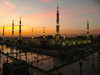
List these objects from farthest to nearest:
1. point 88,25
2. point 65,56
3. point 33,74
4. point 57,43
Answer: point 88,25 → point 57,43 → point 65,56 → point 33,74

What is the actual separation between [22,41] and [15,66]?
3377 cm

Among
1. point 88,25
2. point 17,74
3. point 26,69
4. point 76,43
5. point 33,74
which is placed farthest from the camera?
point 88,25

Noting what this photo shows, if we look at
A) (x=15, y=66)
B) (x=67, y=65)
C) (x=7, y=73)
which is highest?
(x=15, y=66)

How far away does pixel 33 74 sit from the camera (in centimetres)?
959

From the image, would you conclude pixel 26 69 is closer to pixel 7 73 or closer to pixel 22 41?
pixel 7 73

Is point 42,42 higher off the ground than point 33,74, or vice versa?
point 42,42

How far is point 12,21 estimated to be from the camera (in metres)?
57.4

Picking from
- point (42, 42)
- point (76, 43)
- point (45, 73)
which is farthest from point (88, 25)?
point (45, 73)

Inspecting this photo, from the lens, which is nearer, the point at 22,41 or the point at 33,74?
the point at 33,74

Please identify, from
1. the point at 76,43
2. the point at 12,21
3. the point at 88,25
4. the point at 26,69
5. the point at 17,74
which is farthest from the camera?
the point at 88,25

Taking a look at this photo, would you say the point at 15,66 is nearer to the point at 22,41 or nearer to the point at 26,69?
the point at 26,69

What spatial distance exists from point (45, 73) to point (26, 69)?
2264 millimetres

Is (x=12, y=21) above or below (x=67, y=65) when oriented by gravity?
above

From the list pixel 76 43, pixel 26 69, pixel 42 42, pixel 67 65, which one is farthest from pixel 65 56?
pixel 76 43
